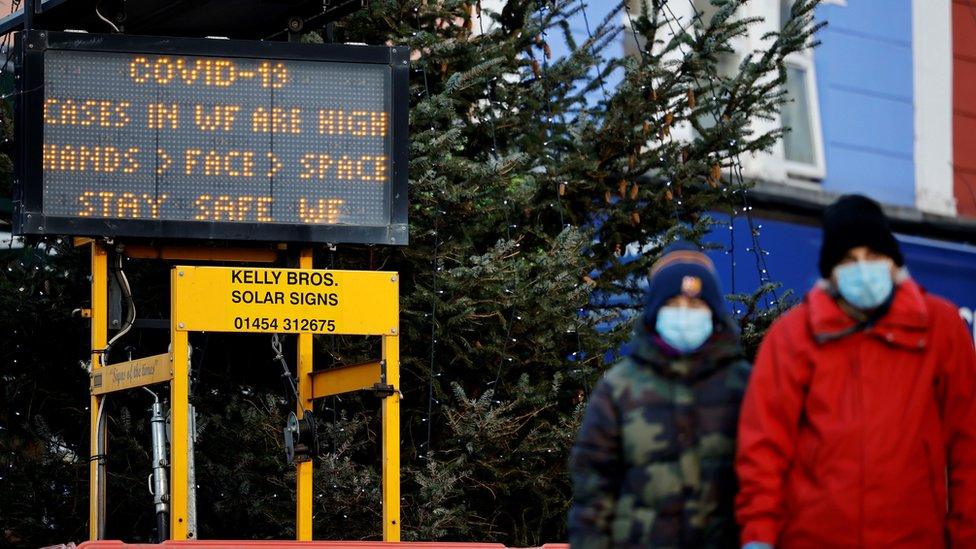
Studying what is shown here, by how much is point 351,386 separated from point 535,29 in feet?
11.3

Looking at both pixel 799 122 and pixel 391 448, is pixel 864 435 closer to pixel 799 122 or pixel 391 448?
pixel 391 448

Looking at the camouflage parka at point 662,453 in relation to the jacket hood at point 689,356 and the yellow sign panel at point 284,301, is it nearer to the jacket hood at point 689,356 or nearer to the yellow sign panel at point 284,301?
the jacket hood at point 689,356

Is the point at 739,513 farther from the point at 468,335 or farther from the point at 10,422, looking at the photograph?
the point at 10,422

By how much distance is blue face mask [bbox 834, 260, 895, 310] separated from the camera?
4520 millimetres

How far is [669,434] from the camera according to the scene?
4664 millimetres

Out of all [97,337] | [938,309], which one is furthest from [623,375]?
[97,337]

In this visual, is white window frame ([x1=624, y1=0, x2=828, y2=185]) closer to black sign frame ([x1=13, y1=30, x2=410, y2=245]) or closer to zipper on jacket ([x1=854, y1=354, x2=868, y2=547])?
black sign frame ([x1=13, y1=30, x2=410, y2=245])

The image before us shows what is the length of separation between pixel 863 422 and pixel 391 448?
4.49 metres

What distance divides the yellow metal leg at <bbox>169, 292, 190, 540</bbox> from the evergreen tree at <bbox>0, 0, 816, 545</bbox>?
1555mm

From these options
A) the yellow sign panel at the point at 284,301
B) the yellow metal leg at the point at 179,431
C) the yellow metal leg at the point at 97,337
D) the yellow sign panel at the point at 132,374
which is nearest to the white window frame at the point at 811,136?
the yellow sign panel at the point at 284,301

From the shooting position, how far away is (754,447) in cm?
445

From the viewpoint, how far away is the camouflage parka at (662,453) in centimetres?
464

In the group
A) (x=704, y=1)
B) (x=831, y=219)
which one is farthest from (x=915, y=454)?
(x=704, y=1)

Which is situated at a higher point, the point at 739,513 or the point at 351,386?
the point at 351,386
